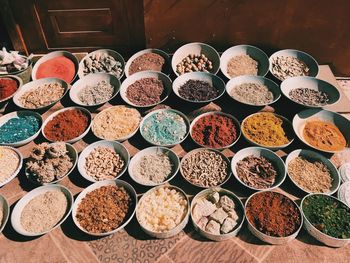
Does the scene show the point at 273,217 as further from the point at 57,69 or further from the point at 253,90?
the point at 57,69

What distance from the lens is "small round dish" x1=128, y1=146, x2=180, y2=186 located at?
3915 mm

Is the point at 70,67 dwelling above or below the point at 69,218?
above

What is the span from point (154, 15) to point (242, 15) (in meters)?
1.39

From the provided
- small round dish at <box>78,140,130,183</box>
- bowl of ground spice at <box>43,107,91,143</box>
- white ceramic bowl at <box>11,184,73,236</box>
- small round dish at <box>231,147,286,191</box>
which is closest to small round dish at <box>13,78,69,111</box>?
bowl of ground spice at <box>43,107,91,143</box>

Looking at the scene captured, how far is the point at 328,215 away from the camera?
141 inches

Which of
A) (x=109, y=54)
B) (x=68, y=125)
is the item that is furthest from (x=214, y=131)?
(x=109, y=54)

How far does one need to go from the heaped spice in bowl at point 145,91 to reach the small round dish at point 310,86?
6.13 feet

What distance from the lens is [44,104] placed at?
479 centimetres

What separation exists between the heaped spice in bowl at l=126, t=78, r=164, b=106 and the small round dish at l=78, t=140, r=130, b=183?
0.83 meters

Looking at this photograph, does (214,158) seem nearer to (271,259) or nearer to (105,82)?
(271,259)

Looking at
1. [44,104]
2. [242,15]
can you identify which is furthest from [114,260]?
[242,15]

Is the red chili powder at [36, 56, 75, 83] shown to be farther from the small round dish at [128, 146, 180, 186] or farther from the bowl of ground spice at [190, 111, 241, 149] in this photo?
the bowl of ground spice at [190, 111, 241, 149]

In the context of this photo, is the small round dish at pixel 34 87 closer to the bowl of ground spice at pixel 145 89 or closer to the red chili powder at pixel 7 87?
the red chili powder at pixel 7 87

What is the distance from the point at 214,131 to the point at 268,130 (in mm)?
740
